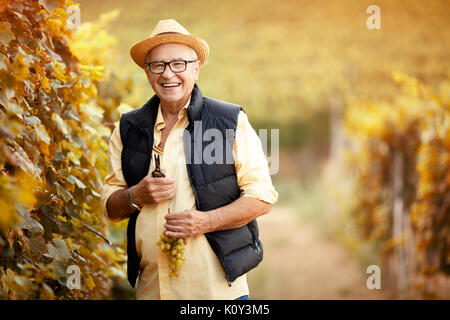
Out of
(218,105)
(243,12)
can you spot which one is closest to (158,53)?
(218,105)

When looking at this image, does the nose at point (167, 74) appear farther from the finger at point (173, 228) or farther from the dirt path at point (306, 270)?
the dirt path at point (306, 270)

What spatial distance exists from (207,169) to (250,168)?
0.57 feet

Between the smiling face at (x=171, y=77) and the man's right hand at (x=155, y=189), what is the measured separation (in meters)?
0.35

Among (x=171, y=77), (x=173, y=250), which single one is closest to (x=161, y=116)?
(x=171, y=77)

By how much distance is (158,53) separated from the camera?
2.19 meters

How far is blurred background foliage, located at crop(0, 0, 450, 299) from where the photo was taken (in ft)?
14.1

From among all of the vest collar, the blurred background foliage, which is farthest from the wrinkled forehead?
the blurred background foliage

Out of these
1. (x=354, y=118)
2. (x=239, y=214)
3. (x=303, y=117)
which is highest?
(x=303, y=117)

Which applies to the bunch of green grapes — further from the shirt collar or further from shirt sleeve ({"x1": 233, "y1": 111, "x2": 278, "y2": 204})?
the shirt collar

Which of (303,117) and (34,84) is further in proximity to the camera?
(303,117)

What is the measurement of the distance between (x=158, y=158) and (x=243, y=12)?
14.3m

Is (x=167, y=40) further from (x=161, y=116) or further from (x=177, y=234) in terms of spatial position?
(x=177, y=234)

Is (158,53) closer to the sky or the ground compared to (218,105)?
closer to the sky
